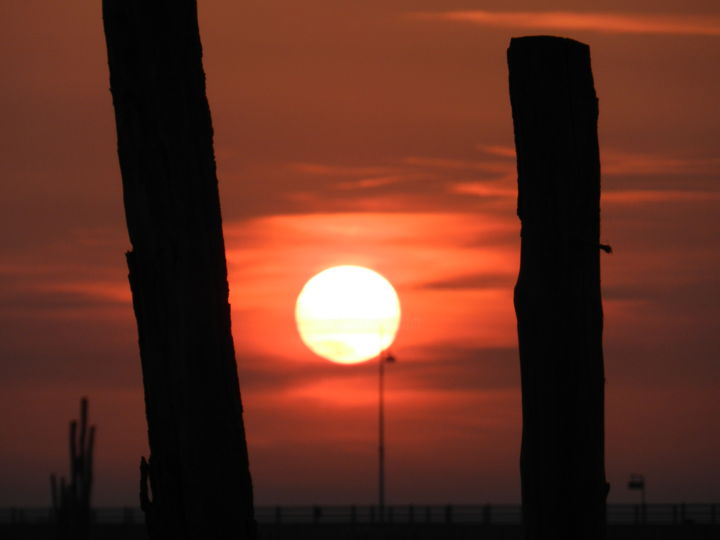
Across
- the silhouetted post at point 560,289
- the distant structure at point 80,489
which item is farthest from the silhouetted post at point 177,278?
the distant structure at point 80,489

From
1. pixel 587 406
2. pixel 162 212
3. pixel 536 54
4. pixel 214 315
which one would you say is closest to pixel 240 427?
pixel 214 315

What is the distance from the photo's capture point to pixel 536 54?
6.64m

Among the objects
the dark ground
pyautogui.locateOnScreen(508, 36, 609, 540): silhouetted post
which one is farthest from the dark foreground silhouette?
pyautogui.locateOnScreen(508, 36, 609, 540): silhouetted post

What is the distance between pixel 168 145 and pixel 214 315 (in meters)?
0.63

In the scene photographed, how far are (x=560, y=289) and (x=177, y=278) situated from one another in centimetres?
177

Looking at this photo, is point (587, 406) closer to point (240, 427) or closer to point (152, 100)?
point (240, 427)

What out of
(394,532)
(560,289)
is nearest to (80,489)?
(394,532)

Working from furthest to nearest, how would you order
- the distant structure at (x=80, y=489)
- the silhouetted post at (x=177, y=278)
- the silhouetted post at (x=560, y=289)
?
the distant structure at (x=80, y=489)
the silhouetted post at (x=560, y=289)
the silhouetted post at (x=177, y=278)

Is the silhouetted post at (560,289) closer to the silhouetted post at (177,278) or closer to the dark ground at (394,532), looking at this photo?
the silhouetted post at (177,278)

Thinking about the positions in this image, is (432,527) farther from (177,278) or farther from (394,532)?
(177,278)

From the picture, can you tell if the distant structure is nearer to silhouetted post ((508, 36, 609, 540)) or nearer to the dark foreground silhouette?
the dark foreground silhouette

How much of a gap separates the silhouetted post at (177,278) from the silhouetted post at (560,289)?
149 cm

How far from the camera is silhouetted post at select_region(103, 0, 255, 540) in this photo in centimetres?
558

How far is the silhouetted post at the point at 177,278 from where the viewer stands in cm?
558
